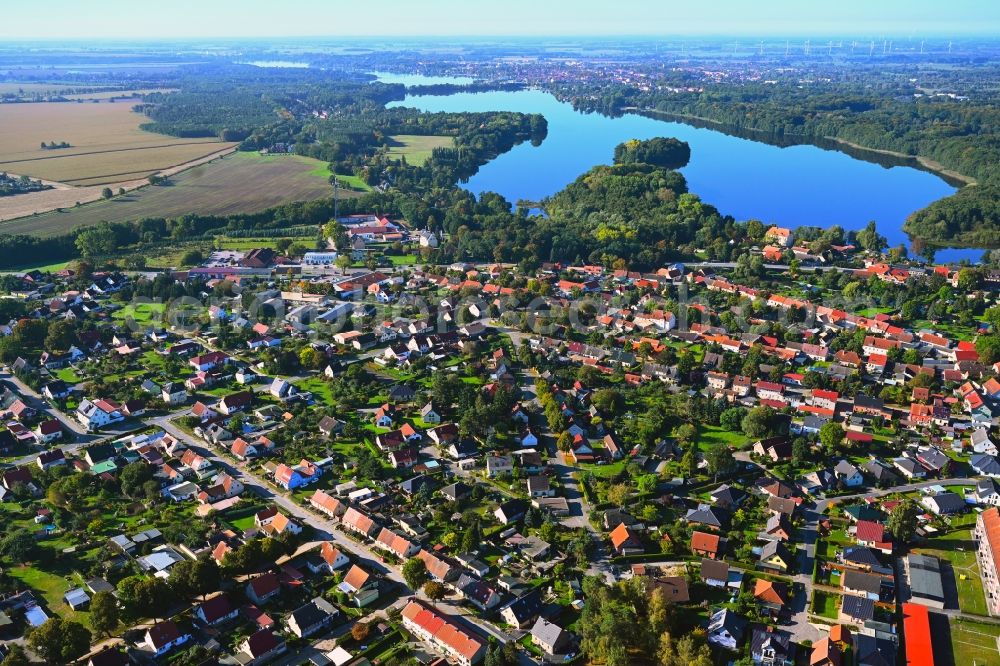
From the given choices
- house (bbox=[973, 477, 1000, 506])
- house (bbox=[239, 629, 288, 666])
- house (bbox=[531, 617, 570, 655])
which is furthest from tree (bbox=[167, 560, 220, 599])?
house (bbox=[973, 477, 1000, 506])

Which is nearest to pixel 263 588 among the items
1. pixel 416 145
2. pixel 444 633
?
pixel 444 633

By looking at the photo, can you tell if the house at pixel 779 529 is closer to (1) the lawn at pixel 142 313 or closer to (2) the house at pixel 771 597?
(2) the house at pixel 771 597

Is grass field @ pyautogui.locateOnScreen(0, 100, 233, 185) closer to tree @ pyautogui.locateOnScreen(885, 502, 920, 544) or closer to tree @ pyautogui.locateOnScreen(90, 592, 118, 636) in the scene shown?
tree @ pyautogui.locateOnScreen(90, 592, 118, 636)

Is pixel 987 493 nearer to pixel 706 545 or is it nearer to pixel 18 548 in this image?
pixel 706 545

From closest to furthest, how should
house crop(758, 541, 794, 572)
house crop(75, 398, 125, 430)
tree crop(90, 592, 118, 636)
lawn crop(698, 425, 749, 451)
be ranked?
tree crop(90, 592, 118, 636), house crop(758, 541, 794, 572), lawn crop(698, 425, 749, 451), house crop(75, 398, 125, 430)

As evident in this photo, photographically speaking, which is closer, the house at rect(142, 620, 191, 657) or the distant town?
the house at rect(142, 620, 191, 657)

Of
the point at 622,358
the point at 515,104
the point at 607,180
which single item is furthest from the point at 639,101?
the point at 622,358
